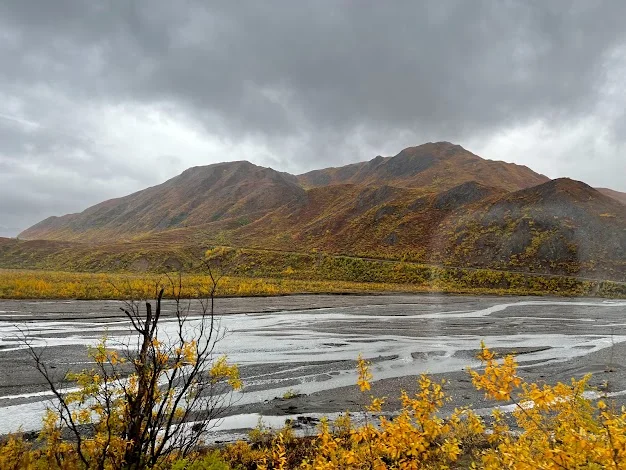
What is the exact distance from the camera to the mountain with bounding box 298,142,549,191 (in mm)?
135250

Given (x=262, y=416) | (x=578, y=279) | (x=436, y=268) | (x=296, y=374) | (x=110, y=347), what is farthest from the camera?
(x=436, y=268)

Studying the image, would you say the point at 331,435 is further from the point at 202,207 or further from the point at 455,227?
the point at 202,207

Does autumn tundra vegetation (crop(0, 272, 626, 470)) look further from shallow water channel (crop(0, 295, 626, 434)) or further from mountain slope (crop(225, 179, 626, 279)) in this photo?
mountain slope (crop(225, 179, 626, 279))

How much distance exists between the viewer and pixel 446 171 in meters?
152

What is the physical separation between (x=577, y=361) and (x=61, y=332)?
21.5 meters

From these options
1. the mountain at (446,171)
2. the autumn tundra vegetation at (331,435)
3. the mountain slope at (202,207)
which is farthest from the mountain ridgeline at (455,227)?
the autumn tundra vegetation at (331,435)

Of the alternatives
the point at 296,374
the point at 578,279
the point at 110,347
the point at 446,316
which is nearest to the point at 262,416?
the point at 296,374

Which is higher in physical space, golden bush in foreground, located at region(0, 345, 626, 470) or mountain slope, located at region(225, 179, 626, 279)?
mountain slope, located at region(225, 179, 626, 279)

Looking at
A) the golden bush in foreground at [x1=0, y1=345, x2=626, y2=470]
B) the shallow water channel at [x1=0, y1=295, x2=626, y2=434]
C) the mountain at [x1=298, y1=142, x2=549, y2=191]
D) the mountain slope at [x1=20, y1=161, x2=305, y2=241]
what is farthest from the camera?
the mountain slope at [x1=20, y1=161, x2=305, y2=241]

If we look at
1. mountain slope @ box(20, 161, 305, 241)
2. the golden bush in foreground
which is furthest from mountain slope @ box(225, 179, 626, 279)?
mountain slope @ box(20, 161, 305, 241)

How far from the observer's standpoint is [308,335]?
1820 centimetres

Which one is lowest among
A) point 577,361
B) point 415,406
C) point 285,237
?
point 577,361

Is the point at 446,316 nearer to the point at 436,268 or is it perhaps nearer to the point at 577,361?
the point at 577,361

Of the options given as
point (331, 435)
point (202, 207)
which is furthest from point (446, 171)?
point (331, 435)
